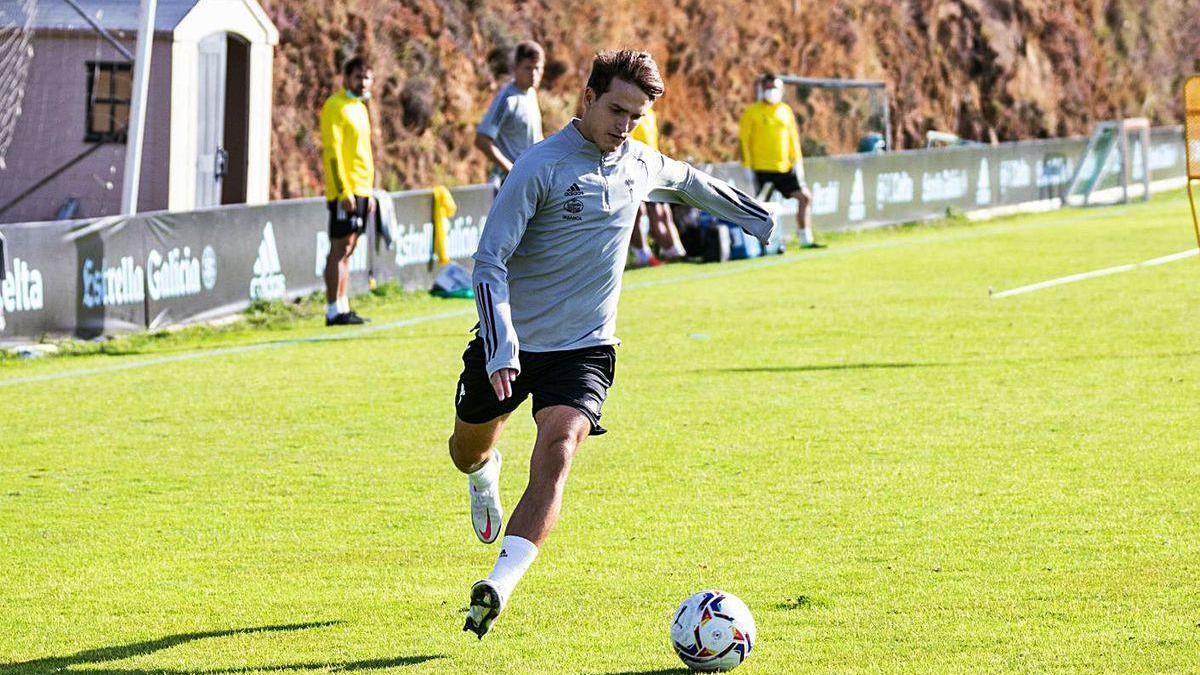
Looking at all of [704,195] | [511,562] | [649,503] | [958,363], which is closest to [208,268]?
[958,363]

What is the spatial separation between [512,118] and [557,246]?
8.66m

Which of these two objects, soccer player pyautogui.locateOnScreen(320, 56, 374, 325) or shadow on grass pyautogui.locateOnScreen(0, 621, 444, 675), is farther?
soccer player pyautogui.locateOnScreen(320, 56, 374, 325)

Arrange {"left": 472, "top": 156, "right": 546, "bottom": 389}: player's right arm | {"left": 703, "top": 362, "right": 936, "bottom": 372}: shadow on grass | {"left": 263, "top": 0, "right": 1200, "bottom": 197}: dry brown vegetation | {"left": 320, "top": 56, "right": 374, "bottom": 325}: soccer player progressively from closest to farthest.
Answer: {"left": 472, "top": 156, "right": 546, "bottom": 389}: player's right arm, {"left": 703, "top": 362, "right": 936, "bottom": 372}: shadow on grass, {"left": 320, "top": 56, "right": 374, "bottom": 325}: soccer player, {"left": 263, "top": 0, "right": 1200, "bottom": 197}: dry brown vegetation

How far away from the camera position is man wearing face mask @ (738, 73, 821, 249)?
22719mm

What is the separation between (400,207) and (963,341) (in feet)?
21.2

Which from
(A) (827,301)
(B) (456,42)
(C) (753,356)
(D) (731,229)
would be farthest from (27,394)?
(B) (456,42)

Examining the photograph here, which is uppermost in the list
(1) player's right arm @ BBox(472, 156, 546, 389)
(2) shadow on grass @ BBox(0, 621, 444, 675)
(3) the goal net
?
(3) the goal net

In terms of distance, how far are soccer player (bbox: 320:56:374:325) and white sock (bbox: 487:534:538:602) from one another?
9934mm

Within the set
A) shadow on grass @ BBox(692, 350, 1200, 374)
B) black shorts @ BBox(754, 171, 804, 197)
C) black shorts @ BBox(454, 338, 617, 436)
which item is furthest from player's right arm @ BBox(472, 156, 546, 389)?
black shorts @ BBox(754, 171, 804, 197)

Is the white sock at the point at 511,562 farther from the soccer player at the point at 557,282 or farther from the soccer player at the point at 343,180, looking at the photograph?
the soccer player at the point at 343,180

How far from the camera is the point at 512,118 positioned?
48.2ft

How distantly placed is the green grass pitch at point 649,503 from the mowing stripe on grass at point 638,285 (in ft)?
0.26

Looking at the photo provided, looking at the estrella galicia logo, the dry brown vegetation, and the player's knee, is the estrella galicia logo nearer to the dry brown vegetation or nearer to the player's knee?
the dry brown vegetation

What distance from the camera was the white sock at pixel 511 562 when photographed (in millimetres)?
5574
